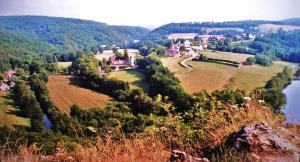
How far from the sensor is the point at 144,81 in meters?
55.2

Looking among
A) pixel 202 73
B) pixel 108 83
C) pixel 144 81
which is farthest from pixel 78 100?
pixel 202 73

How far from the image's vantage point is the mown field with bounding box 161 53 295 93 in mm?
49628

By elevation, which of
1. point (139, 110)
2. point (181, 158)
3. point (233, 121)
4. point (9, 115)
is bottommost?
point (139, 110)

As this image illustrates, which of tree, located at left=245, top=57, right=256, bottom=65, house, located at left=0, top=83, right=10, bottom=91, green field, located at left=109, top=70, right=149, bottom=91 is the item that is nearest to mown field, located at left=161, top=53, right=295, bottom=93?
tree, located at left=245, top=57, right=256, bottom=65

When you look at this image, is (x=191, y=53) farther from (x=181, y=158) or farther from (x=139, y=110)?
(x=181, y=158)

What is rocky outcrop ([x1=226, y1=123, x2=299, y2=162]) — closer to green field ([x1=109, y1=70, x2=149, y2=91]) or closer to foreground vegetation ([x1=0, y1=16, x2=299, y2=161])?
foreground vegetation ([x1=0, y1=16, x2=299, y2=161])

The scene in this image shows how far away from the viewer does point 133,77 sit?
58.6 m

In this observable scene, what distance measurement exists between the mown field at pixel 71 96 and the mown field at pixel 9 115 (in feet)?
16.7

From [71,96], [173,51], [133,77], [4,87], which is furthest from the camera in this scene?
[173,51]

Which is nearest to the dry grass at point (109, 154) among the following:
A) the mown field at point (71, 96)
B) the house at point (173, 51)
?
the mown field at point (71, 96)

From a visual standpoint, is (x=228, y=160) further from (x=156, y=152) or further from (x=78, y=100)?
(x=78, y=100)

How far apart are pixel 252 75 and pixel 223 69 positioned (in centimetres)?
536

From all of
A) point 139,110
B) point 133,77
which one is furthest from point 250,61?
point 139,110

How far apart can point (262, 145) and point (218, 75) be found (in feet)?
174
